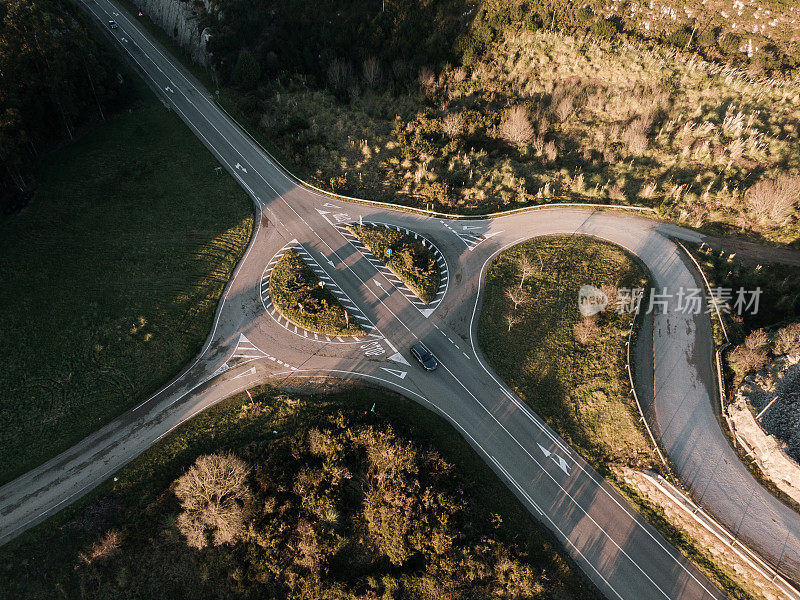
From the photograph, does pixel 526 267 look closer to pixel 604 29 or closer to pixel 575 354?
pixel 575 354

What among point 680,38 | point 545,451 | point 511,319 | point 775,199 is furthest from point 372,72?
point 545,451

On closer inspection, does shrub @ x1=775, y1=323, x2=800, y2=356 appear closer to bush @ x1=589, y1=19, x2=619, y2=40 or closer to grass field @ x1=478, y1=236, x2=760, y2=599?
grass field @ x1=478, y1=236, x2=760, y2=599

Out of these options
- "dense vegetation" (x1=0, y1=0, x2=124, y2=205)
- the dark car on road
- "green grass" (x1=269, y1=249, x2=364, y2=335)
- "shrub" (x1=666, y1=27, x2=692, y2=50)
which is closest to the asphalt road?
the dark car on road

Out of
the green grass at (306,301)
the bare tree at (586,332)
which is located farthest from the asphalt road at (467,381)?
the bare tree at (586,332)

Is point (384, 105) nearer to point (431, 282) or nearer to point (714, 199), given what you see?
point (431, 282)

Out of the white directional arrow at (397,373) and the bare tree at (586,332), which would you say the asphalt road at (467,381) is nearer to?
the white directional arrow at (397,373)
